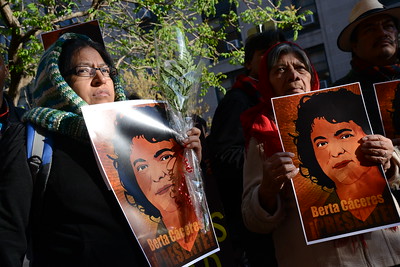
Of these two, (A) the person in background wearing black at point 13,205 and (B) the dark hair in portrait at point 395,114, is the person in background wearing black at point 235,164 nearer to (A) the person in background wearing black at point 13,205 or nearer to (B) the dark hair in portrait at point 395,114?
(B) the dark hair in portrait at point 395,114

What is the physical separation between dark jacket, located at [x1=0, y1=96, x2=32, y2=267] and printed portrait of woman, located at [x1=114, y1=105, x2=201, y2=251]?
14.6 inches

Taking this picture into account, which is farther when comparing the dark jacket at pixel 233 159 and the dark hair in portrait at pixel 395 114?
the dark jacket at pixel 233 159

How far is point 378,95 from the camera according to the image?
78.3 inches

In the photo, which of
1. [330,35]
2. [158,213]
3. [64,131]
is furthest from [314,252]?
[330,35]

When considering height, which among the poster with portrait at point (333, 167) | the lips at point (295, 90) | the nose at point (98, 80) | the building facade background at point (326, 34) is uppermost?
the building facade background at point (326, 34)

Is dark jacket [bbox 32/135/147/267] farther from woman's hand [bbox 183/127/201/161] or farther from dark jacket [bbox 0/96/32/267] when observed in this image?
woman's hand [bbox 183/127/201/161]

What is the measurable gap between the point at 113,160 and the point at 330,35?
17.6 meters

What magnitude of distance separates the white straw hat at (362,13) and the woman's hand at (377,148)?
3.76 ft

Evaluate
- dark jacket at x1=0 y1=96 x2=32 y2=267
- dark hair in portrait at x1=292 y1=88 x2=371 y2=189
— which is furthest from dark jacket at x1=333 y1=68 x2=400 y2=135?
dark jacket at x1=0 y1=96 x2=32 y2=267

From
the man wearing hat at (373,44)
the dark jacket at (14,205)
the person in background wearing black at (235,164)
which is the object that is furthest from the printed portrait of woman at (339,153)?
the dark jacket at (14,205)

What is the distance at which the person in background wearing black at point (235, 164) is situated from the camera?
2.65m

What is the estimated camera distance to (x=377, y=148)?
183 centimetres

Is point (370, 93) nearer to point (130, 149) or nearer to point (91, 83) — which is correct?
point (130, 149)

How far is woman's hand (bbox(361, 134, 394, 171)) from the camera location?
1.82 m
